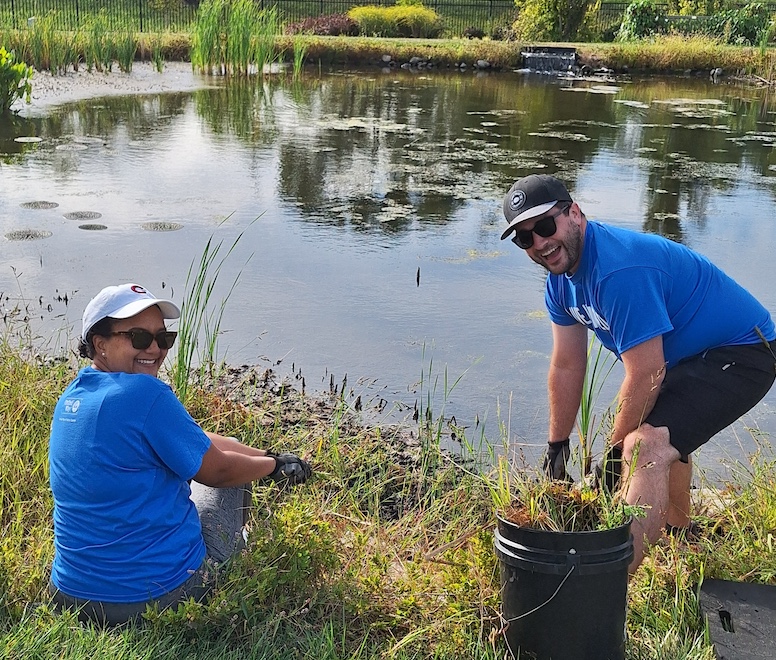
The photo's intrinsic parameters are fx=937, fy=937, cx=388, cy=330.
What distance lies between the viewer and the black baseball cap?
3.12 m

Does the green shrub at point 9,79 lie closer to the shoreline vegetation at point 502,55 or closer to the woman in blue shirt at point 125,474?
the shoreline vegetation at point 502,55

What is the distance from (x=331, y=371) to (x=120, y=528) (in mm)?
2711

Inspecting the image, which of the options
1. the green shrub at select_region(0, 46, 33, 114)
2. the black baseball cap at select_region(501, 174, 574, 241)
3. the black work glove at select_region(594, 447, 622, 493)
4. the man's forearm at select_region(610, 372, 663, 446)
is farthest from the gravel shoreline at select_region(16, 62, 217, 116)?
the man's forearm at select_region(610, 372, 663, 446)

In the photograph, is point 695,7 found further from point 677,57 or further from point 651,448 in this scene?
point 651,448

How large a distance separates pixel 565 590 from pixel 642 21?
28.2 meters

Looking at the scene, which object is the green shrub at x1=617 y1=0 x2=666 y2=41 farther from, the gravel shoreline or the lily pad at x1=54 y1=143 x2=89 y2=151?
the lily pad at x1=54 y1=143 x2=89 y2=151

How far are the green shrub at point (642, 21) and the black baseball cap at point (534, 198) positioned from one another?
87.3 ft

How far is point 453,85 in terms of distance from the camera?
1956 cm

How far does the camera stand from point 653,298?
302 cm

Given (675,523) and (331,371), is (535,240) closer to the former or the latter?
(675,523)

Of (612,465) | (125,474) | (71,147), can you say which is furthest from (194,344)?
(71,147)

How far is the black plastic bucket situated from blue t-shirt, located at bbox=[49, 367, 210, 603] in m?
0.92

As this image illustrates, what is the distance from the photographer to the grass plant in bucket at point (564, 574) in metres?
2.49

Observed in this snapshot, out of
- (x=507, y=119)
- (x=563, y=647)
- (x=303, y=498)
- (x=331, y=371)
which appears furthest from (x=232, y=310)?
(x=507, y=119)
